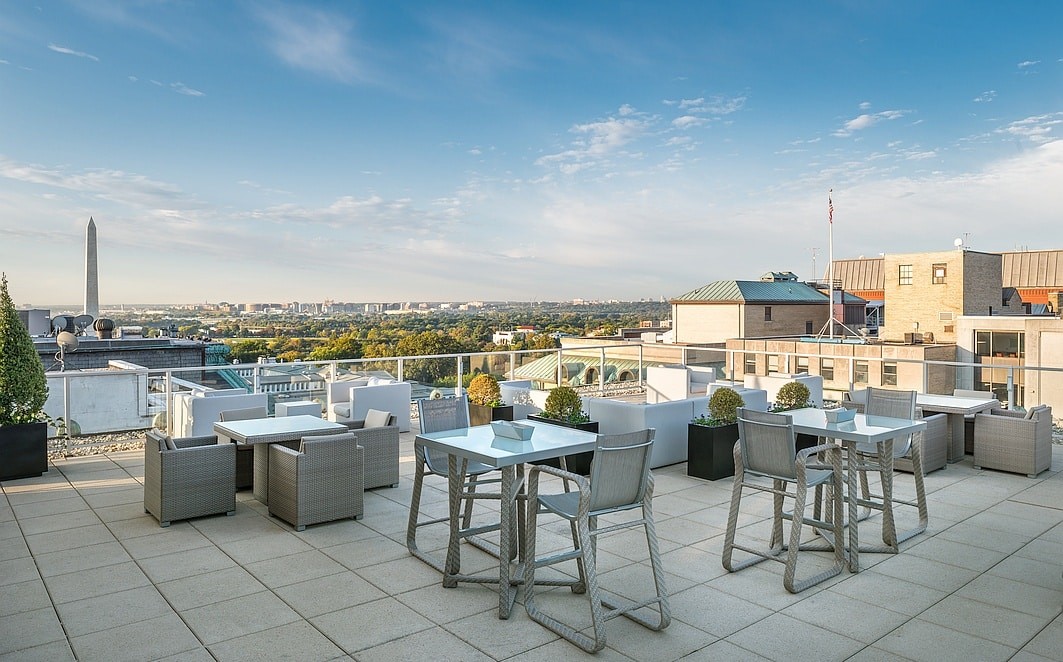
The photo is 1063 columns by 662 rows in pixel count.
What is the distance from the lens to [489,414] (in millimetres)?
7281

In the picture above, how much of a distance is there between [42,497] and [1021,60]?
1726 centimetres

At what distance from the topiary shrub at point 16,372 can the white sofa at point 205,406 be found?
1215 mm

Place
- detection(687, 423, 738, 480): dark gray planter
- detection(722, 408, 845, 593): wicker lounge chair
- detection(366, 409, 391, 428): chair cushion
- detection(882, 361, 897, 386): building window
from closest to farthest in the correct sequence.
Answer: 1. detection(722, 408, 845, 593): wicker lounge chair
2. detection(366, 409, 391, 428): chair cushion
3. detection(687, 423, 738, 480): dark gray planter
4. detection(882, 361, 897, 386): building window

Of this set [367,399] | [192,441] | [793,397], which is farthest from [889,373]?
[192,441]

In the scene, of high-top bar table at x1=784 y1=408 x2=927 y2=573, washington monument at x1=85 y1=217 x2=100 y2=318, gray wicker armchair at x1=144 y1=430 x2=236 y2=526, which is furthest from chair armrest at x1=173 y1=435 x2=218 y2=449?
washington monument at x1=85 y1=217 x2=100 y2=318

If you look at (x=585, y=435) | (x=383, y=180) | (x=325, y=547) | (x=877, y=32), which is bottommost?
(x=325, y=547)

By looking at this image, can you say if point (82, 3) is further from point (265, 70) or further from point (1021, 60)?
point (1021, 60)

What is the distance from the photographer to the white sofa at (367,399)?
7.53m

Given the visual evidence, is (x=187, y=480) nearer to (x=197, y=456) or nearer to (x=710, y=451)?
(x=197, y=456)

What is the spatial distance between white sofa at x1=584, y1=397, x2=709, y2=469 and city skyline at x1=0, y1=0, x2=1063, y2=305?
8033mm

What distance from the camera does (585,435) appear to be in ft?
12.4

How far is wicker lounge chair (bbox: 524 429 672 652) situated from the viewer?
9.56 ft

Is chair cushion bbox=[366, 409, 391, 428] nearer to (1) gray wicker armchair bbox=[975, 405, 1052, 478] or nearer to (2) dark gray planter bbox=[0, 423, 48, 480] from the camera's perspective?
(2) dark gray planter bbox=[0, 423, 48, 480]

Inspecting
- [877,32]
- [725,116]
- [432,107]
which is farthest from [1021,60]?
[432,107]
